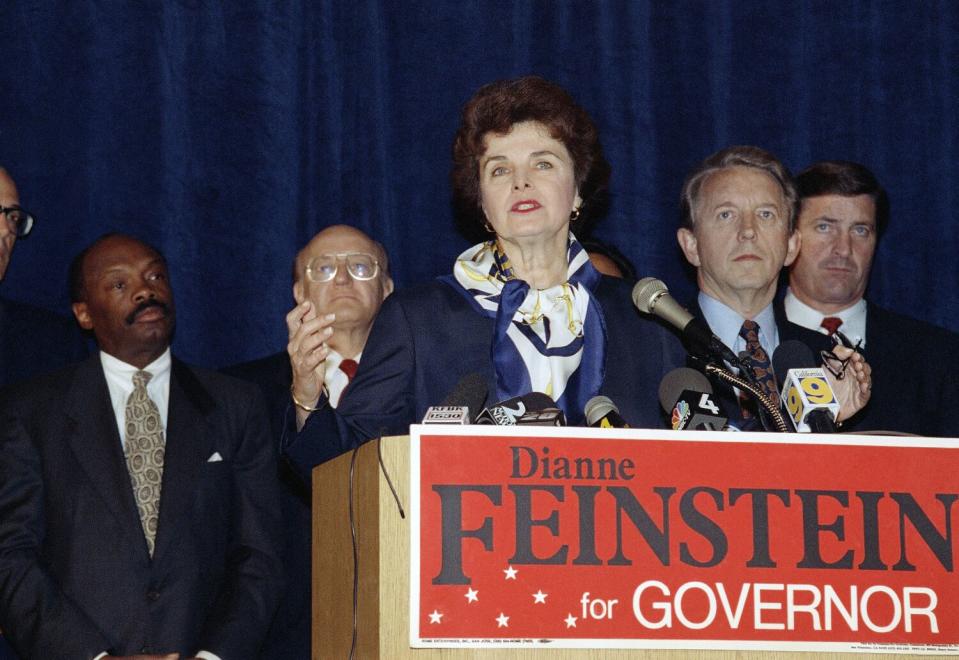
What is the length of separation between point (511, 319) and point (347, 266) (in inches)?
48.8

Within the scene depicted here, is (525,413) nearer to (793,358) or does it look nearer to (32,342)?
(793,358)

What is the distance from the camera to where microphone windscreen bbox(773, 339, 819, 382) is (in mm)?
2225

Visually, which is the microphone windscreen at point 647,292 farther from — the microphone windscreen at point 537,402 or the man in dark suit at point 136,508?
the man in dark suit at point 136,508

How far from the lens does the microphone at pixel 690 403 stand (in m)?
→ 1.96

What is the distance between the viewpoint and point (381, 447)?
173cm

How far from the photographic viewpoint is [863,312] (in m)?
3.53

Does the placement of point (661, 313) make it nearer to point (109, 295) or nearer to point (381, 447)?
point (381, 447)

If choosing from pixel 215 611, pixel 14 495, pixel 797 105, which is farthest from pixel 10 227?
pixel 797 105

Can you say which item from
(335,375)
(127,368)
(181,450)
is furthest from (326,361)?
(127,368)

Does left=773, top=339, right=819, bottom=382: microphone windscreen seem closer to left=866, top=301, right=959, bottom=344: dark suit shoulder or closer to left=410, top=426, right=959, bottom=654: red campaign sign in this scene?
left=410, top=426, right=959, bottom=654: red campaign sign

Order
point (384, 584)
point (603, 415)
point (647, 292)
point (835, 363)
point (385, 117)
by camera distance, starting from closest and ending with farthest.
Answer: point (384, 584)
point (603, 415)
point (647, 292)
point (835, 363)
point (385, 117)

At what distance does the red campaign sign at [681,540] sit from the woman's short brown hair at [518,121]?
1043 mm

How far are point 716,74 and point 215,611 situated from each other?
8.11 feet

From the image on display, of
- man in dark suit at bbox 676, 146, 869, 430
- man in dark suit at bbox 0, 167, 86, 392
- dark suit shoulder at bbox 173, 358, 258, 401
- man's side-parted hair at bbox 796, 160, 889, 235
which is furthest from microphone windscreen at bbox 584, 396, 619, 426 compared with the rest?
man in dark suit at bbox 0, 167, 86, 392
